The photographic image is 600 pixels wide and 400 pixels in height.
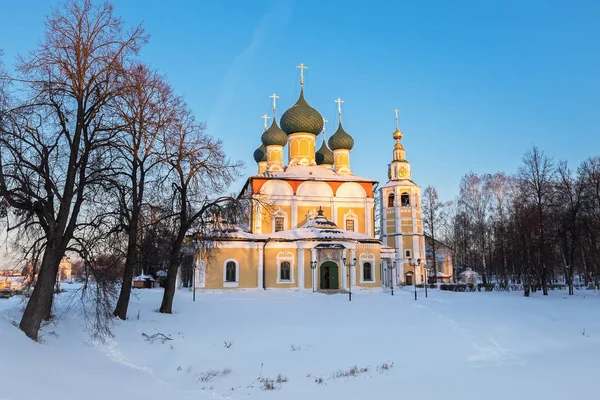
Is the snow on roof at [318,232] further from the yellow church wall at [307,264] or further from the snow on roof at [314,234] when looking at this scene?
the yellow church wall at [307,264]

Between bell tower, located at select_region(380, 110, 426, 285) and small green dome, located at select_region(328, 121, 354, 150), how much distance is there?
5.08 meters

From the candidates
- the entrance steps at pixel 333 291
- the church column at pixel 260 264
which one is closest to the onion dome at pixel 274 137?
the church column at pixel 260 264

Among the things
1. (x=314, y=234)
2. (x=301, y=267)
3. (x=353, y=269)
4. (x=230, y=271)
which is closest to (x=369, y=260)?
(x=353, y=269)

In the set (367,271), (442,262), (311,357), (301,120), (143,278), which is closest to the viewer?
(311,357)

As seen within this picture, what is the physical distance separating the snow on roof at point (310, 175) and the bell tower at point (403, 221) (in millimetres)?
6876

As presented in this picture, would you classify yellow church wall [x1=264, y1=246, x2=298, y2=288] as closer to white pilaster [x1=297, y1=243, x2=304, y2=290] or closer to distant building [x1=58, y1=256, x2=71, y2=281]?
white pilaster [x1=297, y1=243, x2=304, y2=290]

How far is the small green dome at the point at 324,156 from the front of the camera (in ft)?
150

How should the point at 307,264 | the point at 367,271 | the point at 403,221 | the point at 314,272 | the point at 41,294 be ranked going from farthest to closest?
the point at 403,221 < the point at 367,271 < the point at 307,264 < the point at 314,272 < the point at 41,294

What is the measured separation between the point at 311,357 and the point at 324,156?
35303 millimetres

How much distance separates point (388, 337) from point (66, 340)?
8.27m

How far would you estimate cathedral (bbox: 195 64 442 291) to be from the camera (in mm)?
31125

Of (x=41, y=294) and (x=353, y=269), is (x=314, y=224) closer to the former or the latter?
(x=353, y=269)

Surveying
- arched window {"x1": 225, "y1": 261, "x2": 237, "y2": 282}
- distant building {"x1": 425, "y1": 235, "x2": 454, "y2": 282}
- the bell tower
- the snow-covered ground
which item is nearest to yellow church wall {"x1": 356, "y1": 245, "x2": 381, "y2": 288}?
arched window {"x1": 225, "y1": 261, "x2": 237, "y2": 282}

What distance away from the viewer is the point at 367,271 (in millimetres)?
32344
